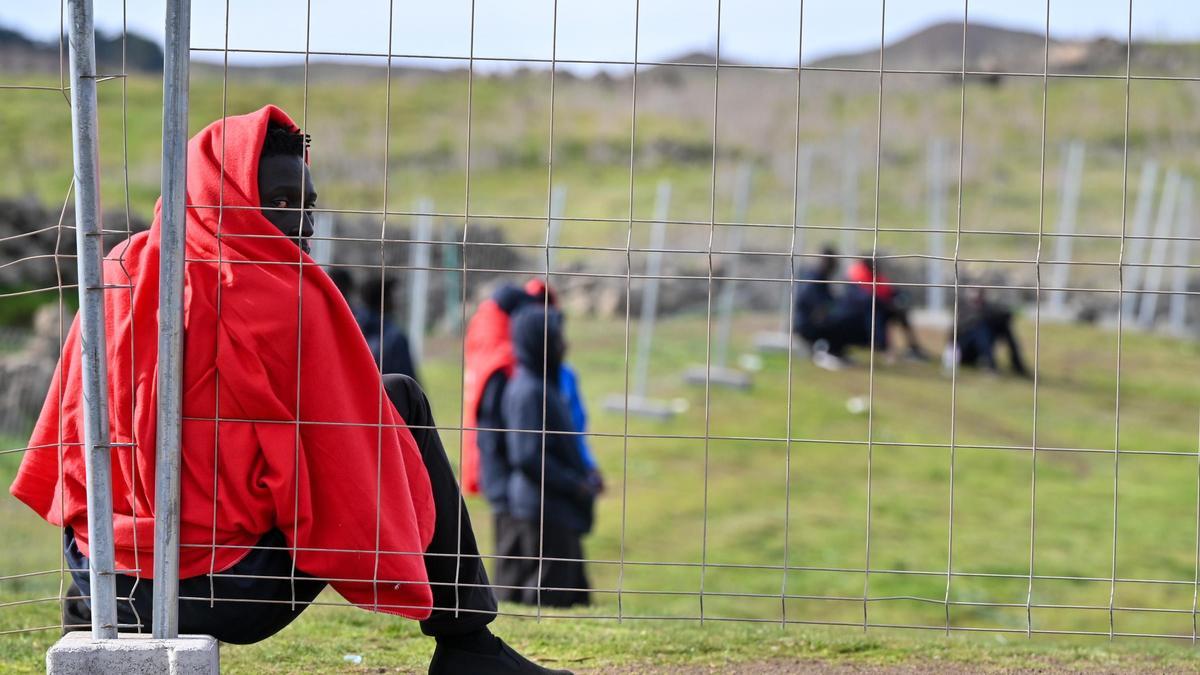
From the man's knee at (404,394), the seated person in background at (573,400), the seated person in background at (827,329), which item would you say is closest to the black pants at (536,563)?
the seated person in background at (573,400)

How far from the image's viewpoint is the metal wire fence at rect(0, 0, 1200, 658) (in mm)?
3598

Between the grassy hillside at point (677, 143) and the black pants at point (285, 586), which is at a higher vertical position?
the grassy hillside at point (677, 143)

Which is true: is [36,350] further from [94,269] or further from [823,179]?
[823,179]

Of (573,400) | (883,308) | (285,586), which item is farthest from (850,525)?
(285,586)

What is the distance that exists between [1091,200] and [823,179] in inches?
251

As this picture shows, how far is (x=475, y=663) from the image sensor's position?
382 centimetres

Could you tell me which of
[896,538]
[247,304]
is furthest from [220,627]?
[896,538]

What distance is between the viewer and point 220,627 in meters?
3.50

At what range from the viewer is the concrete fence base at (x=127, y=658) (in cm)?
333

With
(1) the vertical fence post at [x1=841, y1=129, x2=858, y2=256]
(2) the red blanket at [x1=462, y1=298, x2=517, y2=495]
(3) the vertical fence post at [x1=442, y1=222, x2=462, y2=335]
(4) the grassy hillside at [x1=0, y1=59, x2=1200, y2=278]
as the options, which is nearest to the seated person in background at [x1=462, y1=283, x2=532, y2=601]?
(2) the red blanket at [x1=462, y1=298, x2=517, y2=495]

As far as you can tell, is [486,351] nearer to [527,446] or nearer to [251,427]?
[527,446]

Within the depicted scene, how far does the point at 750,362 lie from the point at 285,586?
17588 mm

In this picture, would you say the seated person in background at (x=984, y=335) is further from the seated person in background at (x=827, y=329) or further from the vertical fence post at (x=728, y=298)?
the vertical fence post at (x=728, y=298)

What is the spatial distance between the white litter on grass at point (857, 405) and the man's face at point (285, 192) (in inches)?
603
